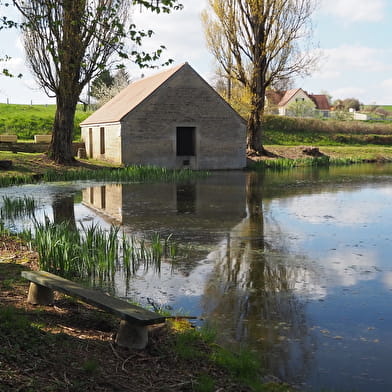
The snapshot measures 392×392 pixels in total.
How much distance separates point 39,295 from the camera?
606 centimetres

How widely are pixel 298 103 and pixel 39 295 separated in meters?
67.1

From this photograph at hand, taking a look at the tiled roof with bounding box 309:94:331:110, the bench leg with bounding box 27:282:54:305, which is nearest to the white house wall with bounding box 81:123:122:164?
the bench leg with bounding box 27:282:54:305

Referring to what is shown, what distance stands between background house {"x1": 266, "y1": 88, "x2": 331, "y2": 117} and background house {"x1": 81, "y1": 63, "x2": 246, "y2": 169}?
114 ft

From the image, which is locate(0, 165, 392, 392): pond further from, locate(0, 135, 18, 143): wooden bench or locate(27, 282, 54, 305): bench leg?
locate(0, 135, 18, 143): wooden bench

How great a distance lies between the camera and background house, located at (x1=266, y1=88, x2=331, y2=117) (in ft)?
229

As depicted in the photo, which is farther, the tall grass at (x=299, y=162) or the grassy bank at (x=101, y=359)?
the tall grass at (x=299, y=162)

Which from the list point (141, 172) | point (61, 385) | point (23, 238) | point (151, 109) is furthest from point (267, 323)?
point (151, 109)

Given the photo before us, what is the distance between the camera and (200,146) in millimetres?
29188

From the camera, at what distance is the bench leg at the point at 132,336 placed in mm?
4957

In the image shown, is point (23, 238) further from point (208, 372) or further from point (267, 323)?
point (208, 372)

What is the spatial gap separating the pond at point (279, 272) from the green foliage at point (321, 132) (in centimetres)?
3403

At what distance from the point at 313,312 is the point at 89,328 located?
2.80m

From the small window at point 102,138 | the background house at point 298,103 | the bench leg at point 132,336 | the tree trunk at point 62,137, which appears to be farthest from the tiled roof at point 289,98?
the bench leg at point 132,336

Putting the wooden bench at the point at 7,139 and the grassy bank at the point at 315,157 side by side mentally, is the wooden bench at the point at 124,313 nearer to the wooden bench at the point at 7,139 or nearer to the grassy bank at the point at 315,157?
the grassy bank at the point at 315,157
